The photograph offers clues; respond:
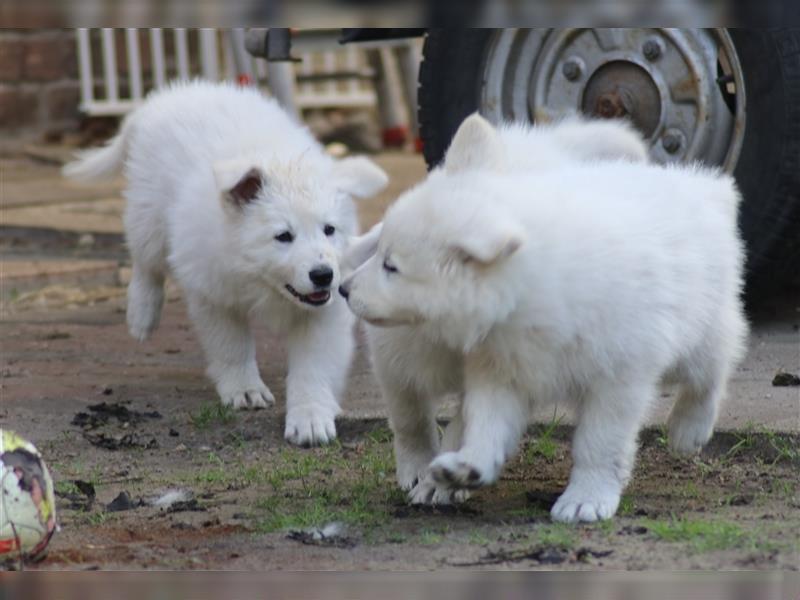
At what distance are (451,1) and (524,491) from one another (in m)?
1.33

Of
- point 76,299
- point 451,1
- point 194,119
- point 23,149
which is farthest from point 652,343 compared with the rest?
point 23,149

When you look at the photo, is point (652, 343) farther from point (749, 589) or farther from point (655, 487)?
point (749, 589)

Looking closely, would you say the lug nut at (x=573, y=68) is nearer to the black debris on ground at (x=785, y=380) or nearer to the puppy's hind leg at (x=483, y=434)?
the black debris on ground at (x=785, y=380)

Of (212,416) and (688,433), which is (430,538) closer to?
(688,433)

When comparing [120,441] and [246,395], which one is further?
[246,395]

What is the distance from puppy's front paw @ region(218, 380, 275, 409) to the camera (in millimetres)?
5137

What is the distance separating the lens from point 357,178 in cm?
512

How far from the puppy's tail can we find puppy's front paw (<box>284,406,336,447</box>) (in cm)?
177

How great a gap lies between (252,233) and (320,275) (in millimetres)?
282

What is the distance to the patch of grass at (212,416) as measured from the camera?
16.1ft

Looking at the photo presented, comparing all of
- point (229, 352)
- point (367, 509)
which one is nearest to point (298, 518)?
point (367, 509)

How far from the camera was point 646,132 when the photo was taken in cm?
547

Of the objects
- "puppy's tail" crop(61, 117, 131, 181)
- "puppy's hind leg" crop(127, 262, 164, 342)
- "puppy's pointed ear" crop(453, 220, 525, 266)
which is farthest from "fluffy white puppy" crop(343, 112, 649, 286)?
"puppy's tail" crop(61, 117, 131, 181)

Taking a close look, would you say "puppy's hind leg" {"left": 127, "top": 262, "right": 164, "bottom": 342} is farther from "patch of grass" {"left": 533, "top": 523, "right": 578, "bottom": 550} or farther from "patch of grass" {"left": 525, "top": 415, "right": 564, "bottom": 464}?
"patch of grass" {"left": 533, "top": 523, "right": 578, "bottom": 550}
